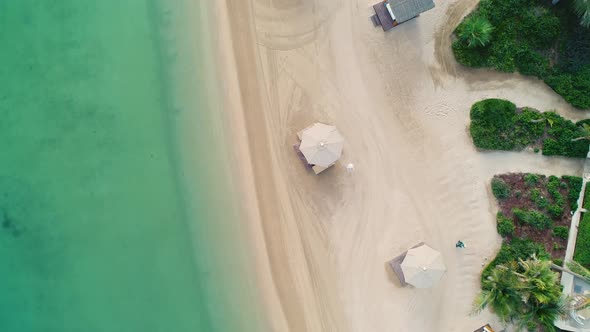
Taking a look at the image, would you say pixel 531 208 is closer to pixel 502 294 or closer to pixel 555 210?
pixel 555 210

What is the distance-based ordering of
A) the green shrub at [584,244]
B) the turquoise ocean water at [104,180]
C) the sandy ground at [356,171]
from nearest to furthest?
the green shrub at [584,244], the sandy ground at [356,171], the turquoise ocean water at [104,180]

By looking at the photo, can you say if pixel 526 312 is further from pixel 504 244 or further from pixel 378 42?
pixel 378 42

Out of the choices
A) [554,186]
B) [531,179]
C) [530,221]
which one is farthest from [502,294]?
[554,186]

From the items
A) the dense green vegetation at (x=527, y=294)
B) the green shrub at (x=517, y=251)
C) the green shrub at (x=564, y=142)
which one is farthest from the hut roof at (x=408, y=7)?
the dense green vegetation at (x=527, y=294)

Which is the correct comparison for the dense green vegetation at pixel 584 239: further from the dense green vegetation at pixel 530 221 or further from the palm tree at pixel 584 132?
the palm tree at pixel 584 132

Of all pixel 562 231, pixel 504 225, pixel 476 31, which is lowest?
pixel 562 231
